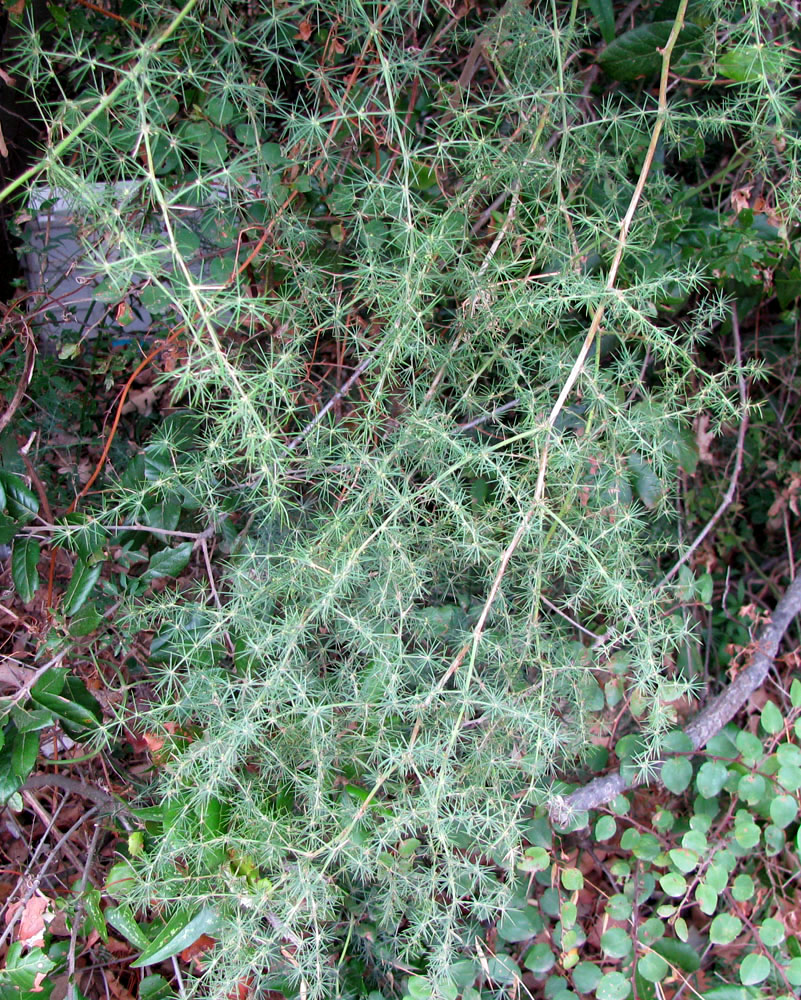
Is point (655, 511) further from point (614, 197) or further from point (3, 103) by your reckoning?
point (3, 103)

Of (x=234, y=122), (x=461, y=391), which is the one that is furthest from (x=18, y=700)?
(x=234, y=122)

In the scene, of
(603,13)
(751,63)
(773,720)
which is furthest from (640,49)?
(773,720)

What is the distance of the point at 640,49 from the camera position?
70.5 inches

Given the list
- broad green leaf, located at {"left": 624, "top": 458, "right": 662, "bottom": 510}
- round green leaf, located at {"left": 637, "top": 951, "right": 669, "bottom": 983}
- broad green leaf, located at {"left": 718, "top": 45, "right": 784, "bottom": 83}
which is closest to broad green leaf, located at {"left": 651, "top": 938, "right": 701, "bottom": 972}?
round green leaf, located at {"left": 637, "top": 951, "right": 669, "bottom": 983}

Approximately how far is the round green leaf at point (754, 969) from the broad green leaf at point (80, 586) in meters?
1.86

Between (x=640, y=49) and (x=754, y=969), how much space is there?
230 cm

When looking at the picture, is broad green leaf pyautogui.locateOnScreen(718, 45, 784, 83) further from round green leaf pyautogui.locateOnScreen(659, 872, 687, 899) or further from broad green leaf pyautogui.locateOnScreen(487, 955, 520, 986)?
broad green leaf pyautogui.locateOnScreen(487, 955, 520, 986)

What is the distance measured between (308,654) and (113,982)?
100 cm

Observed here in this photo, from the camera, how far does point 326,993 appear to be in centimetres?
157

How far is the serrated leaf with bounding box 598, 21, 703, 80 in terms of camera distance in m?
1.76

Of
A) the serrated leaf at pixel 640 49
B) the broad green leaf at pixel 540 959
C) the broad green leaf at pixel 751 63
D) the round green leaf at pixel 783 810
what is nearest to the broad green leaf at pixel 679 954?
the broad green leaf at pixel 540 959

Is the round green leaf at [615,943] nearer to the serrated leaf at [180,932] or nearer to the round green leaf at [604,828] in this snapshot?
the round green leaf at [604,828]

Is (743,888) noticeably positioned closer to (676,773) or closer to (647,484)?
(676,773)

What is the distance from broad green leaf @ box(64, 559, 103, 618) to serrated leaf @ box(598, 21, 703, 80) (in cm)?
171
